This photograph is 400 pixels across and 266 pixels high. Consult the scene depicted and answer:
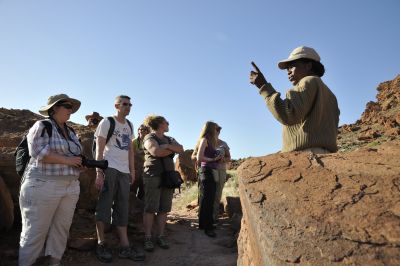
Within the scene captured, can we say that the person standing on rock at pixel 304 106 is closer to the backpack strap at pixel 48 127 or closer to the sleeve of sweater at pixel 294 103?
the sleeve of sweater at pixel 294 103

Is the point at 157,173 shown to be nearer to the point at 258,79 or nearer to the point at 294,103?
the point at 258,79

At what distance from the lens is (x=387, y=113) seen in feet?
90.8

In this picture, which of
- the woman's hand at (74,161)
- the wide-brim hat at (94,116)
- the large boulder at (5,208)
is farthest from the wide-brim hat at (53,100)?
the wide-brim hat at (94,116)

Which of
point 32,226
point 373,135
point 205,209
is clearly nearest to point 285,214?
point 32,226

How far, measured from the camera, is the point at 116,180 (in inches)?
200

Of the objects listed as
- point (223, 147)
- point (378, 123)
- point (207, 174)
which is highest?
point (378, 123)

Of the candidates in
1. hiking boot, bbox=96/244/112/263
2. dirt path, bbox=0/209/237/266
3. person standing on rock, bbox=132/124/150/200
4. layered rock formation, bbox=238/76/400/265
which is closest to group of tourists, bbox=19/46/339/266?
hiking boot, bbox=96/244/112/263

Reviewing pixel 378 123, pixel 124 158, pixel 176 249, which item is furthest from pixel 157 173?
pixel 378 123

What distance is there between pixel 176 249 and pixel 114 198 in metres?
1.26

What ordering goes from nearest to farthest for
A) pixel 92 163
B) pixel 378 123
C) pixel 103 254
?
pixel 92 163, pixel 103 254, pixel 378 123

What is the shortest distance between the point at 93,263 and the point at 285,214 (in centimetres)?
351

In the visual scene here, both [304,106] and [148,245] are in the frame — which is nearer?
[304,106]

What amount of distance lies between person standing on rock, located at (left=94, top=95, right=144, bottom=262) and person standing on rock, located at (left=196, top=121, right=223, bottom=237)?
167 cm

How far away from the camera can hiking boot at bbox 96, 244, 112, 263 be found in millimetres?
4895
